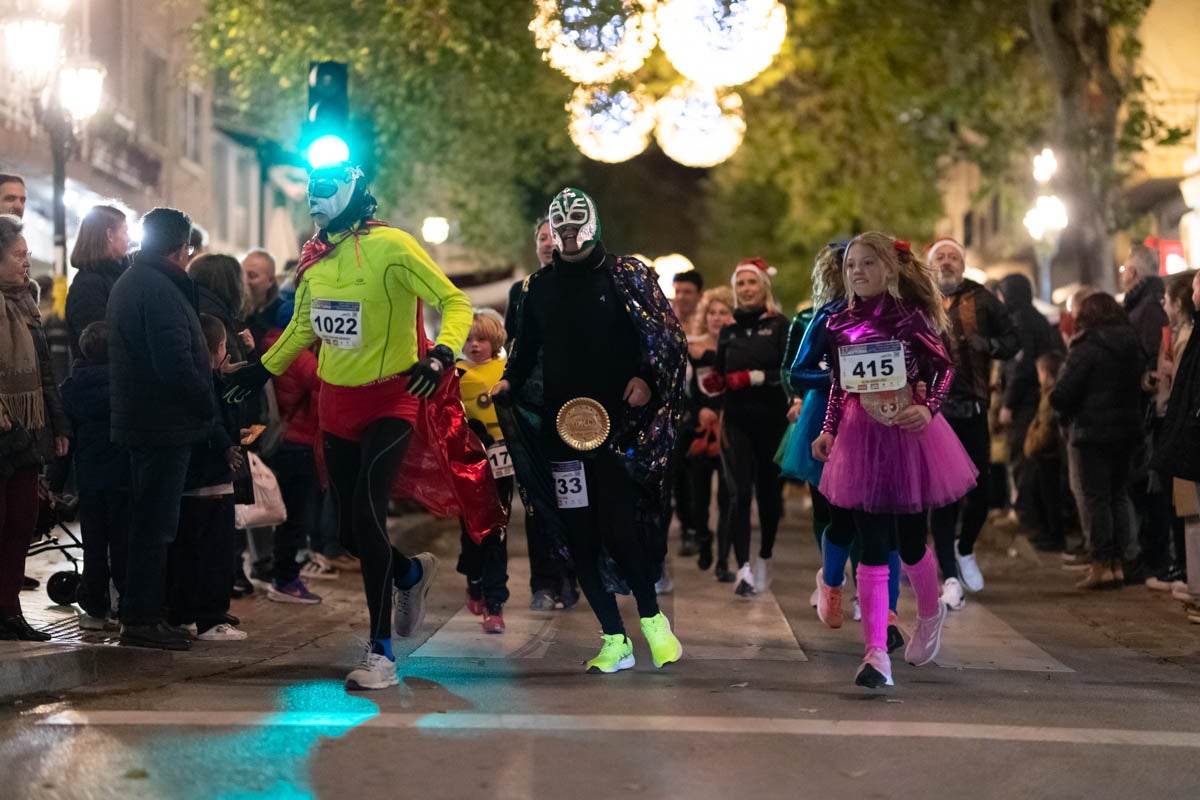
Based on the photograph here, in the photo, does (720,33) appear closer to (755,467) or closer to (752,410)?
(752,410)

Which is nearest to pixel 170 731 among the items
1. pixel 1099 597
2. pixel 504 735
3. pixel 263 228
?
pixel 504 735

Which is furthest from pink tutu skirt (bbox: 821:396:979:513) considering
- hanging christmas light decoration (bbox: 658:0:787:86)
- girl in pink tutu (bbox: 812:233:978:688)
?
hanging christmas light decoration (bbox: 658:0:787:86)

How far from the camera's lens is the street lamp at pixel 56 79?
17438 mm

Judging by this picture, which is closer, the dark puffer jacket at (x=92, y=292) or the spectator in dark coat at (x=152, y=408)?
the spectator in dark coat at (x=152, y=408)

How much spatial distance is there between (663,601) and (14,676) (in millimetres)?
5233

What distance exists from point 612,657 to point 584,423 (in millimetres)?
1046

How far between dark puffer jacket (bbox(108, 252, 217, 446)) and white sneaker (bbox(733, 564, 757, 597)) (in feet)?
14.3

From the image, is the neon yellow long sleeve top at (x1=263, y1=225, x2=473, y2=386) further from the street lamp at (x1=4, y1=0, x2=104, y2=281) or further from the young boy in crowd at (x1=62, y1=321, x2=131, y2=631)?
the street lamp at (x1=4, y1=0, x2=104, y2=281)

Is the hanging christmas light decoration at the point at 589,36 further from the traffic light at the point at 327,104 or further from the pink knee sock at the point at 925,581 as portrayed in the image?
the pink knee sock at the point at 925,581

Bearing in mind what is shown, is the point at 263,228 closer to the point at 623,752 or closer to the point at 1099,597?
the point at 1099,597

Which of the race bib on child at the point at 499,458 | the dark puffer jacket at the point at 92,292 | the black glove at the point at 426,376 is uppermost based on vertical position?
the dark puffer jacket at the point at 92,292

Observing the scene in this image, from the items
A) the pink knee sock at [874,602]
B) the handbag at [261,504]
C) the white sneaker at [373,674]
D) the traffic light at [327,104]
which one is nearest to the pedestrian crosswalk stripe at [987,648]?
the pink knee sock at [874,602]

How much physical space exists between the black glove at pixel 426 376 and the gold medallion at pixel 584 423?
2.97ft

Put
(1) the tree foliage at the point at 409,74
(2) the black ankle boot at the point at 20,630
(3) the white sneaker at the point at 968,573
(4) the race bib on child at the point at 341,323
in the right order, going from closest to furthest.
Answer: (4) the race bib on child at the point at 341,323, (2) the black ankle boot at the point at 20,630, (3) the white sneaker at the point at 968,573, (1) the tree foliage at the point at 409,74
